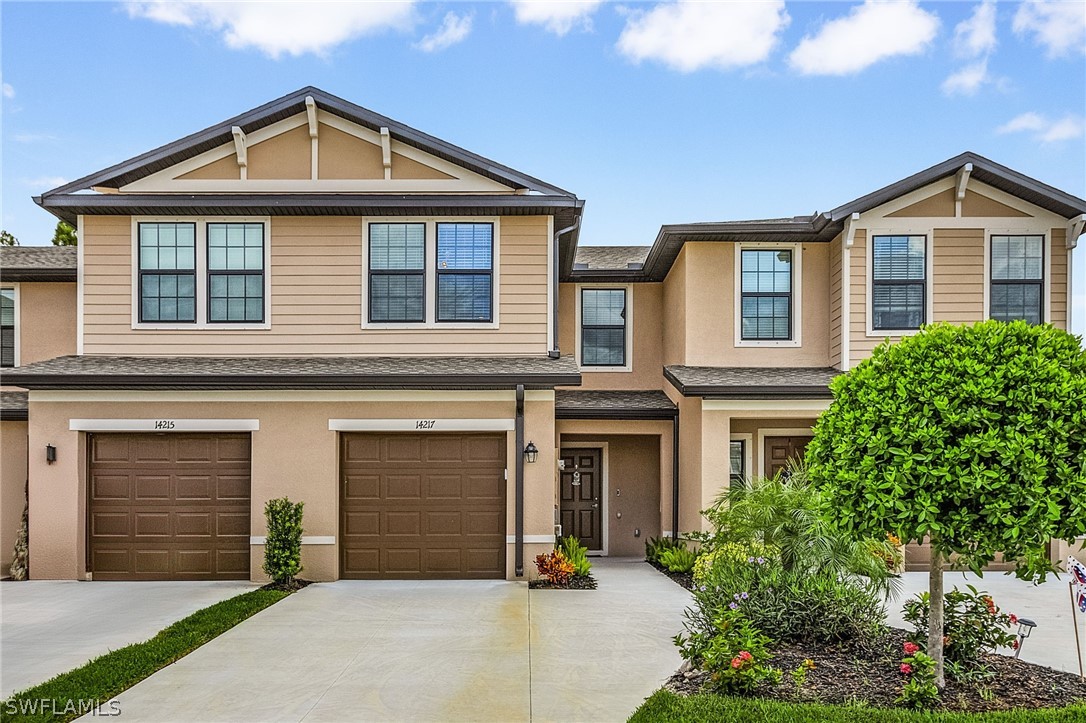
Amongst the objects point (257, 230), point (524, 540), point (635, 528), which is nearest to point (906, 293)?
point (635, 528)

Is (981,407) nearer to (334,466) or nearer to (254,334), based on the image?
(334,466)

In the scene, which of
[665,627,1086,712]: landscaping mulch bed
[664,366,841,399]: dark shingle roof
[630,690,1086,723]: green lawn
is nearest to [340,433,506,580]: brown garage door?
[664,366,841,399]: dark shingle roof

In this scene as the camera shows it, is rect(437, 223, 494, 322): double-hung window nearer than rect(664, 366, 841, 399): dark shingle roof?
No

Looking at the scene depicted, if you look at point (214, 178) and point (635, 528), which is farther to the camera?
point (635, 528)

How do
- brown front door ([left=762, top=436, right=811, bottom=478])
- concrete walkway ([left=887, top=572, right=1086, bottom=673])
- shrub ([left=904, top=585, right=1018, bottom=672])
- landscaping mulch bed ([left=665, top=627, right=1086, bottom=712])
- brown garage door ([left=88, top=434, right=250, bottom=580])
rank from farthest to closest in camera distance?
brown front door ([left=762, top=436, right=811, bottom=478])
brown garage door ([left=88, top=434, right=250, bottom=580])
concrete walkway ([left=887, top=572, right=1086, bottom=673])
shrub ([left=904, top=585, right=1018, bottom=672])
landscaping mulch bed ([left=665, top=627, right=1086, bottom=712])

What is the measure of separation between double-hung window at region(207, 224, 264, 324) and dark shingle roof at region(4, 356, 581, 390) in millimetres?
971

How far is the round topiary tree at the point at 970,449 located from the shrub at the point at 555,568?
18.3ft

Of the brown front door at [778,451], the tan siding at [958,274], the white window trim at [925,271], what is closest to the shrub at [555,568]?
the brown front door at [778,451]

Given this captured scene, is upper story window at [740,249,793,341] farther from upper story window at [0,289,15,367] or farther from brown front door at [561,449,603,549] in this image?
upper story window at [0,289,15,367]

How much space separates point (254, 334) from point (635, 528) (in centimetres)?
807

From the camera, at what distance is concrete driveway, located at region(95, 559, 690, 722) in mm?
5867

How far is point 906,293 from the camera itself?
12523mm

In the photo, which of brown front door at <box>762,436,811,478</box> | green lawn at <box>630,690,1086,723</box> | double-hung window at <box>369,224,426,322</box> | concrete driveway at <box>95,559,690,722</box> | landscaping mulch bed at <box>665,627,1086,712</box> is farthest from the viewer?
brown front door at <box>762,436,811,478</box>

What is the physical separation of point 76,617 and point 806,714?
8449 mm
